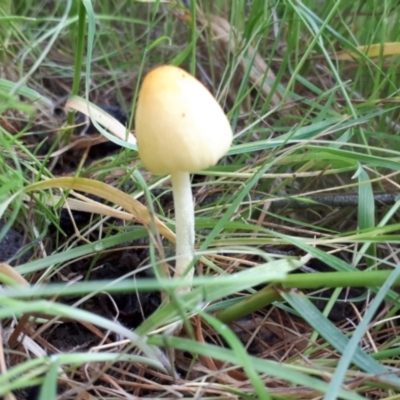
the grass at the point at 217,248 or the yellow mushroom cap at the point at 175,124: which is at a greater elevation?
the yellow mushroom cap at the point at 175,124

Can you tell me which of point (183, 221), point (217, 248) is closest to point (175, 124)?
point (183, 221)

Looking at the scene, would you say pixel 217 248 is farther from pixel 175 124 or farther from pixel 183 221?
pixel 175 124

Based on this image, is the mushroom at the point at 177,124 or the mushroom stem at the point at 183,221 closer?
the mushroom at the point at 177,124

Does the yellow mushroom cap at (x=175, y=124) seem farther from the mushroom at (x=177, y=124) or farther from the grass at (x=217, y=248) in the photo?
the grass at (x=217, y=248)

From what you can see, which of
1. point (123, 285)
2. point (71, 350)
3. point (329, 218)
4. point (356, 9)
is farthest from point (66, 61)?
point (123, 285)

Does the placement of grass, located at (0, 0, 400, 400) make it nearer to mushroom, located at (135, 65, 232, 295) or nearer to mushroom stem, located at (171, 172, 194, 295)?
mushroom stem, located at (171, 172, 194, 295)

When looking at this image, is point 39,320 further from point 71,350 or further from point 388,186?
point 388,186

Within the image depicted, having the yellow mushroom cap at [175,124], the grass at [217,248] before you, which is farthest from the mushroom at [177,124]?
the grass at [217,248]
